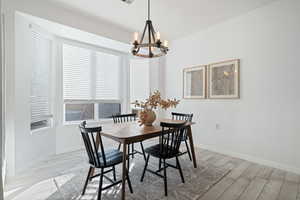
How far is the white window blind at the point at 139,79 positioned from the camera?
4488 mm

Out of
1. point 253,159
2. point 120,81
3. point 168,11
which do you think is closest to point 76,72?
point 120,81

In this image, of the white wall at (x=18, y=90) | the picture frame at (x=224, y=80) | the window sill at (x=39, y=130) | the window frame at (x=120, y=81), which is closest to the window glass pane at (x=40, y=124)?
the window sill at (x=39, y=130)

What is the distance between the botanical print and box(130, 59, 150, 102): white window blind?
173 centimetres

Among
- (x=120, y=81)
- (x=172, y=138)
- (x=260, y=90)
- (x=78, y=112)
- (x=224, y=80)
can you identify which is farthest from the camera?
(x=120, y=81)

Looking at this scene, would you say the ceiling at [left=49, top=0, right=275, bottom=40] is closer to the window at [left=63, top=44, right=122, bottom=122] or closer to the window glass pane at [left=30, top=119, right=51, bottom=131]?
the window at [left=63, top=44, right=122, bottom=122]

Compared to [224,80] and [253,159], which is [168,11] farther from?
[253,159]

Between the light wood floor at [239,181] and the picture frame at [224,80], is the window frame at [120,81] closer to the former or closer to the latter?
the light wood floor at [239,181]

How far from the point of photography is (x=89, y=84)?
3.93 m

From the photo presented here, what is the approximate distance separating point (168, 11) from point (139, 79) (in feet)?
6.67

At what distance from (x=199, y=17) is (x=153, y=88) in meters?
2.08

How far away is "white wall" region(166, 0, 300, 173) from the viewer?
2.54m

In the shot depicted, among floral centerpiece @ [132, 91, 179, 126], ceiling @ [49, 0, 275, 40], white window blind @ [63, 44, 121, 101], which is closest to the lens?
floral centerpiece @ [132, 91, 179, 126]

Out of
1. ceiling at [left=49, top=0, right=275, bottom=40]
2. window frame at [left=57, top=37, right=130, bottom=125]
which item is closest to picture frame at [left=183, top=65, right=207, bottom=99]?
ceiling at [left=49, top=0, right=275, bottom=40]

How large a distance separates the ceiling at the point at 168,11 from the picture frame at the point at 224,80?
943 mm
